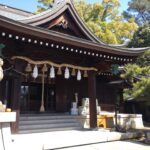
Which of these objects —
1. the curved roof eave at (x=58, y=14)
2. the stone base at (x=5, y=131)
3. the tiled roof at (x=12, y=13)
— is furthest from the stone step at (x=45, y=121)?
the tiled roof at (x=12, y=13)

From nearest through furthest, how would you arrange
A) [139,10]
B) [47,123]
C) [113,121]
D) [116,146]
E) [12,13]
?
[116,146]
[47,123]
[113,121]
[12,13]
[139,10]

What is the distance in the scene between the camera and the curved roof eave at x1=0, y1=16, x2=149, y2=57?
7.86 m

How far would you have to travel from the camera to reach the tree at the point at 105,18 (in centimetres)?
2630

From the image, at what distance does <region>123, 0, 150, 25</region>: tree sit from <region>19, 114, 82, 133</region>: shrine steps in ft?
103

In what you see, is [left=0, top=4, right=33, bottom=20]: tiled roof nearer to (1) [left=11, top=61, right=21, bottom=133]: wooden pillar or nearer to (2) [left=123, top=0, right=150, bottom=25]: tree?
(1) [left=11, top=61, right=21, bottom=133]: wooden pillar

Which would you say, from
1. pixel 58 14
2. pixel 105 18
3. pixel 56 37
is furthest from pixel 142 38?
pixel 56 37

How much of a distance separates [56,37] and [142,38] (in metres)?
17.3

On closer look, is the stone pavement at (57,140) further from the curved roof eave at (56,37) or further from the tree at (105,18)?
the tree at (105,18)

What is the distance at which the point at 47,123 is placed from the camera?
11.3 metres

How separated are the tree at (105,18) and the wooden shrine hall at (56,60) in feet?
34.1

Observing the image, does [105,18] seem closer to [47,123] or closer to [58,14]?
[58,14]

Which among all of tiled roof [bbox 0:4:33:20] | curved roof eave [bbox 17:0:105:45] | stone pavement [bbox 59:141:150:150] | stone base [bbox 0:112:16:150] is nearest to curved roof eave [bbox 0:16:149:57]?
curved roof eave [bbox 17:0:105:45]

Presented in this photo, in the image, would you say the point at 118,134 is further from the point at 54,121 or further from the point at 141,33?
the point at 141,33

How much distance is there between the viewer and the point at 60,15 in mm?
11977
